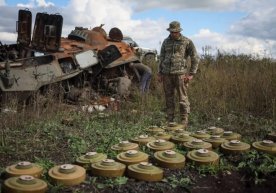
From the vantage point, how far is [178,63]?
305 inches

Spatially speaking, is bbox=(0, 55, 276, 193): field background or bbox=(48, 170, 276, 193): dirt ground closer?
bbox=(48, 170, 276, 193): dirt ground

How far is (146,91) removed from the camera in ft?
35.8

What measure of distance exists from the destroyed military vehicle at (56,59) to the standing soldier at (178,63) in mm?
2194

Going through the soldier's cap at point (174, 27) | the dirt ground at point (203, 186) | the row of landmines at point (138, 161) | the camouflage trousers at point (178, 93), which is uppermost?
the soldier's cap at point (174, 27)

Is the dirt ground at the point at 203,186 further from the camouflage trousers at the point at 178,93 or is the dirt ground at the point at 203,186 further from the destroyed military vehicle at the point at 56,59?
the destroyed military vehicle at the point at 56,59

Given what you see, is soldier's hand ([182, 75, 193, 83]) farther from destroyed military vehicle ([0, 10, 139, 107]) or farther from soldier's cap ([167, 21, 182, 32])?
destroyed military vehicle ([0, 10, 139, 107])

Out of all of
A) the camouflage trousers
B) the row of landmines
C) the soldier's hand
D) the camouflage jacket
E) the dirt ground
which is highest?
the camouflage jacket

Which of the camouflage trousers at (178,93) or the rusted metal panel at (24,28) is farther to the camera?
the rusted metal panel at (24,28)

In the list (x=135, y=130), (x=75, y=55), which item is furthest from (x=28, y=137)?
(x=75, y=55)

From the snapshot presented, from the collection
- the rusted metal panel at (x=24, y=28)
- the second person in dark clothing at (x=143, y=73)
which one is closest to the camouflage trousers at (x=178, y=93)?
the second person in dark clothing at (x=143, y=73)

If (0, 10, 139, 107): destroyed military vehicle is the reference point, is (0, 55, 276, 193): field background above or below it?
below

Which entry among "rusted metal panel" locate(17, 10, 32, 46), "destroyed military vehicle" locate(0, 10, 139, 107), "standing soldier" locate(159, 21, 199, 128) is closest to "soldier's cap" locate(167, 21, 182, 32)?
"standing soldier" locate(159, 21, 199, 128)

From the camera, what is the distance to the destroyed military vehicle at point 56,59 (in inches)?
343

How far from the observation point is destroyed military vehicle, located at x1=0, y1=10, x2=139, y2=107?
28.6 feet
